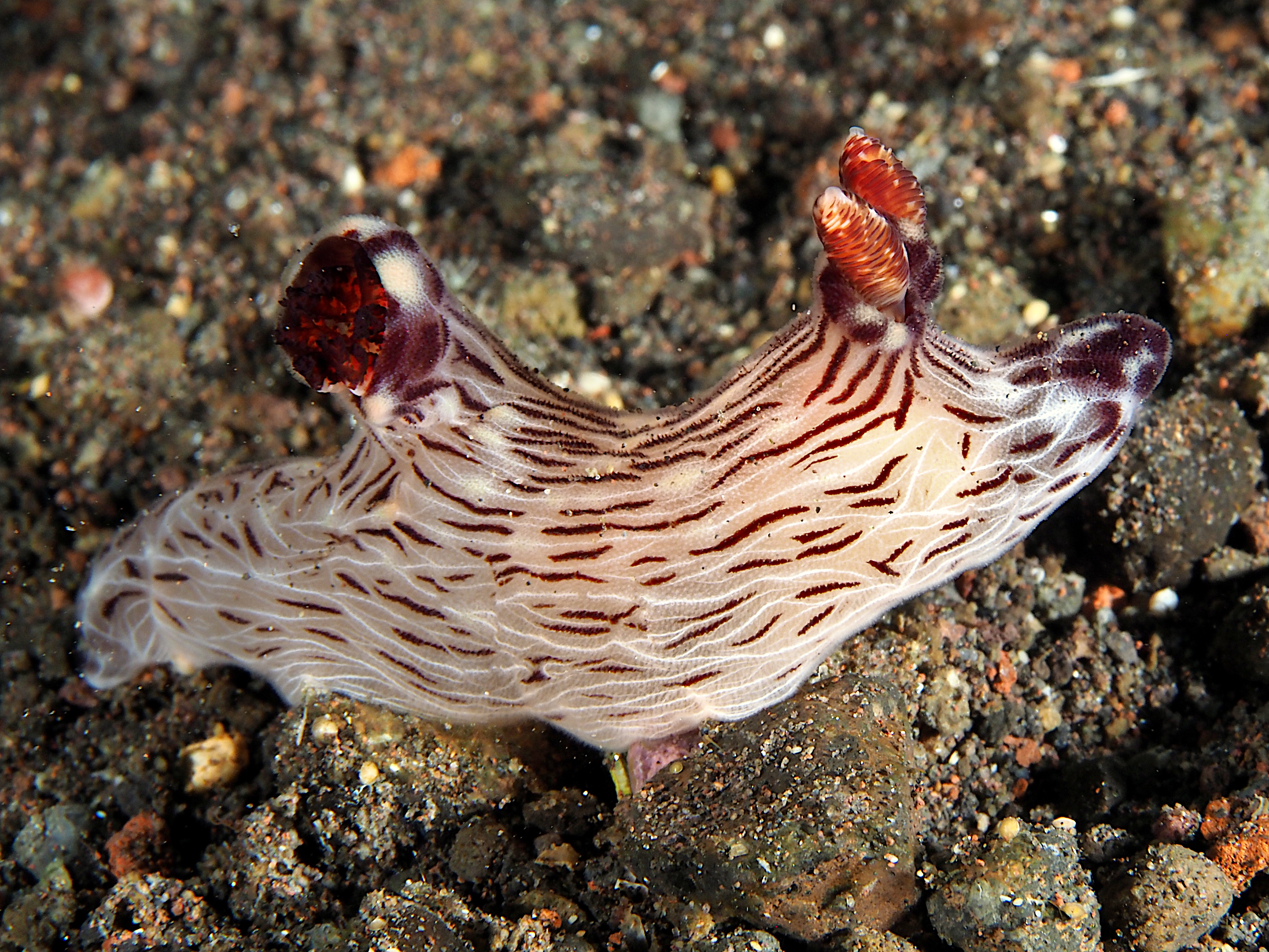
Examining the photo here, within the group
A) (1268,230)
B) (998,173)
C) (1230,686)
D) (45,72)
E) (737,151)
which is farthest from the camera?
(45,72)

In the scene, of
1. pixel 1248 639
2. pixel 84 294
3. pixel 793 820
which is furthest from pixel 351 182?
pixel 1248 639

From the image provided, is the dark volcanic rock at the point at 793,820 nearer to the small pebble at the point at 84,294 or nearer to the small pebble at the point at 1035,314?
the small pebble at the point at 1035,314

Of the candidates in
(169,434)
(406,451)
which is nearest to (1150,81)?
(406,451)

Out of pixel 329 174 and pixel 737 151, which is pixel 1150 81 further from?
pixel 329 174

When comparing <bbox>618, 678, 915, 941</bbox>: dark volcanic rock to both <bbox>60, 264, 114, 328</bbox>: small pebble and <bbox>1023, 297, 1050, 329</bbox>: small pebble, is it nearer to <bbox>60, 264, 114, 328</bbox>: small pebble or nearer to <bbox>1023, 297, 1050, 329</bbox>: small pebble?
<bbox>1023, 297, 1050, 329</bbox>: small pebble

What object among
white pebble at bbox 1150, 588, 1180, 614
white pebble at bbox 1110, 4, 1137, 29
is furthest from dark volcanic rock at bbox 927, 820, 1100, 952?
white pebble at bbox 1110, 4, 1137, 29
